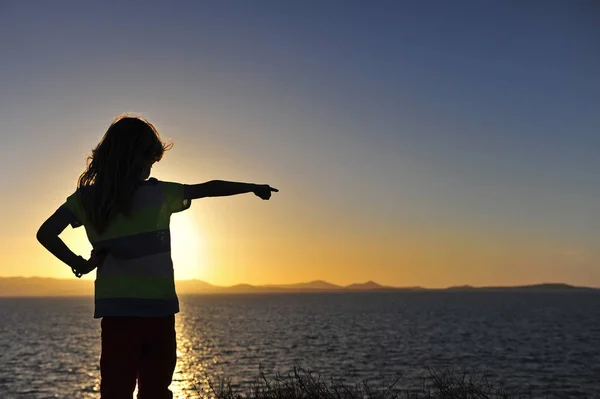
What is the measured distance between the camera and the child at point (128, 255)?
13.7 ft

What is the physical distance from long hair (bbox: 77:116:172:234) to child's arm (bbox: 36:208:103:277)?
0.18 m

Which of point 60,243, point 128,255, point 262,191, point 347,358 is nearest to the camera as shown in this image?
point 128,255

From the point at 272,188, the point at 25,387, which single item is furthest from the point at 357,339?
the point at 272,188

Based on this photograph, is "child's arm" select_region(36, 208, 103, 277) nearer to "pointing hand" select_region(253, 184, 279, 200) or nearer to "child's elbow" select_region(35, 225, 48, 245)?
"child's elbow" select_region(35, 225, 48, 245)

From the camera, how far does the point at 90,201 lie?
166 inches

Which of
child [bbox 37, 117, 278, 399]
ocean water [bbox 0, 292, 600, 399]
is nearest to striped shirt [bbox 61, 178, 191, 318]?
child [bbox 37, 117, 278, 399]

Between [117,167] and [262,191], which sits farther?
[262,191]

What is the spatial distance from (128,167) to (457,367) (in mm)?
39936

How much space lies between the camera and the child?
4.18 meters

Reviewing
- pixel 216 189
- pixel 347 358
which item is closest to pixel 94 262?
pixel 216 189

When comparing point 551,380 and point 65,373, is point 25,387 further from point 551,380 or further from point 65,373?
point 551,380

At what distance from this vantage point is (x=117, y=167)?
4289mm

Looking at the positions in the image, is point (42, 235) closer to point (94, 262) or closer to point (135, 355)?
point (94, 262)

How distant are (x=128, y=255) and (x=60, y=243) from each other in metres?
0.51
